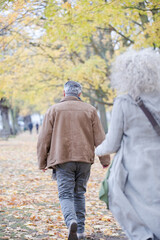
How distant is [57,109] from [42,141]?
0.42m

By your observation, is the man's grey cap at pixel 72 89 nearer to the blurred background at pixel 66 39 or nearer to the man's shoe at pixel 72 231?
the man's shoe at pixel 72 231

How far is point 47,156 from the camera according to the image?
4340 mm

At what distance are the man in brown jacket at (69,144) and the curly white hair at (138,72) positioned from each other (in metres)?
1.32

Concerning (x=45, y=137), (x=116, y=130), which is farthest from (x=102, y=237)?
(x=116, y=130)

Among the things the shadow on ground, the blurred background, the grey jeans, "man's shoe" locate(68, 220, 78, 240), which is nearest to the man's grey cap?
the grey jeans

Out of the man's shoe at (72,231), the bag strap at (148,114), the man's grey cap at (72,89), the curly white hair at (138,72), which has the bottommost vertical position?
the man's shoe at (72,231)

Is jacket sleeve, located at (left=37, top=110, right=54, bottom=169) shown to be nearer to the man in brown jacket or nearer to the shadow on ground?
the man in brown jacket

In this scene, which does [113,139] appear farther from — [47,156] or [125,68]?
[47,156]

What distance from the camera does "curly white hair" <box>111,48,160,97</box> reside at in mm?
2908

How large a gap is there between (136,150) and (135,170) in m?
0.17

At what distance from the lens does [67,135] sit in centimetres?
420

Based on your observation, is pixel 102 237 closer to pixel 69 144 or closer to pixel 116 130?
pixel 69 144

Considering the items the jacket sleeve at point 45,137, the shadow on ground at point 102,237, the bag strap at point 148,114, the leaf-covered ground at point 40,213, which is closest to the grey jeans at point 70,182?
the jacket sleeve at point 45,137

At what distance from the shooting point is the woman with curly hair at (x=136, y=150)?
2855mm
